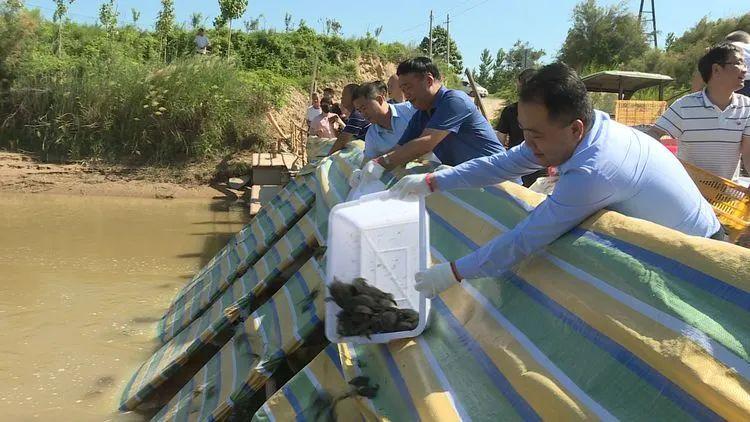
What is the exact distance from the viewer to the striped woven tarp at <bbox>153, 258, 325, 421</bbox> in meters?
2.54

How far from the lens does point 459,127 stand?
11.1 feet

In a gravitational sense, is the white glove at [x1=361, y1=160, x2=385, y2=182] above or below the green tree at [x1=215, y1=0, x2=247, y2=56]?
below

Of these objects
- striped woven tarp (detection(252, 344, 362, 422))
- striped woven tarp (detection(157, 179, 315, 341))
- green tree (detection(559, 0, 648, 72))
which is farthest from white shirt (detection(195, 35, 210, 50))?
green tree (detection(559, 0, 648, 72))

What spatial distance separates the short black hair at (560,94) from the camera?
1644mm

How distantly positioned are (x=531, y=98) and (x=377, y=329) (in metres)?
0.85

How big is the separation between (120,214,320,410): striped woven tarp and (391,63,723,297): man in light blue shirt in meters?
1.97

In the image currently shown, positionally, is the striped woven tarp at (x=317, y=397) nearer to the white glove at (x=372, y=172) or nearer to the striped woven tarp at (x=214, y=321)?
the white glove at (x=372, y=172)

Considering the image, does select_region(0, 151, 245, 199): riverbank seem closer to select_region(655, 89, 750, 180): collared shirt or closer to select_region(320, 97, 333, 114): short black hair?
select_region(320, 97, 333, 114): short black hair

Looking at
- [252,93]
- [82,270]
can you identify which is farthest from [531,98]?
[252,93]

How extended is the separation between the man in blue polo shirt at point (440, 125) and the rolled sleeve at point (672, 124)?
2.67ft

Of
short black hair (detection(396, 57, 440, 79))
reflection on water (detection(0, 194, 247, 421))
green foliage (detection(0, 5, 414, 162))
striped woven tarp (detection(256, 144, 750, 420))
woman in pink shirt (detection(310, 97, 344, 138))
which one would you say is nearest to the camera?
striped woven tarp (detection(256, 144, 750, 420))

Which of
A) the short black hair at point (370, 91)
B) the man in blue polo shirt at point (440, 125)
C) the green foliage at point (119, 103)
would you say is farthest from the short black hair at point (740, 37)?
the green foliage at point (119, 103)

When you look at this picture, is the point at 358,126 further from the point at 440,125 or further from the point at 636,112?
the point at 636,112

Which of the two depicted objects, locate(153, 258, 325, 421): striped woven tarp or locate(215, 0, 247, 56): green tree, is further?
locate(215, 0, 247, 56): green tree
